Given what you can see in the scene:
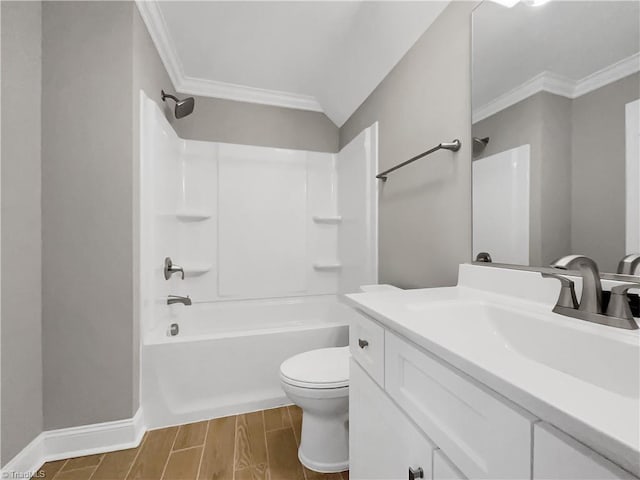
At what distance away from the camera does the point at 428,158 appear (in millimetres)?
1406

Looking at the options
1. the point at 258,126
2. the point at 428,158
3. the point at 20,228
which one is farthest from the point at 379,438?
the point at 258,126

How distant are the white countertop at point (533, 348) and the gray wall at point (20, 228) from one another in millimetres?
1408

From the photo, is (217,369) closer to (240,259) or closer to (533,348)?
(240,259)

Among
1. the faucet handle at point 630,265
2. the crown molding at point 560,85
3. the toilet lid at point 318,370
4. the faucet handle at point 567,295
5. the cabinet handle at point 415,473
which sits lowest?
the toilet lid at point 318,370

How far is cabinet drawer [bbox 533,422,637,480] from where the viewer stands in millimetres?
307

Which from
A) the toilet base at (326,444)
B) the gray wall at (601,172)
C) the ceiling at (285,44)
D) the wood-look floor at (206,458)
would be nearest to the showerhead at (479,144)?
the gray wall at (601,172)

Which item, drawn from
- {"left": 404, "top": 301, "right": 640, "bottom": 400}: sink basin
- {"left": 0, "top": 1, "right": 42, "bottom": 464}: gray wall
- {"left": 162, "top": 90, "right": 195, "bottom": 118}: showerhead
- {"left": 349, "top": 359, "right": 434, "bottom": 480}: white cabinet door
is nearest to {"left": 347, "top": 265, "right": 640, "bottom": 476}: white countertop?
{"left": 404, "top": 301, "right": 640, "bottom": 400}: sink basin

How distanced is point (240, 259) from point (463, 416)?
218 centimetres

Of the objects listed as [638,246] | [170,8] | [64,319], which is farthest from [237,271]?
[638,246]

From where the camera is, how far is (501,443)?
1.40 ft

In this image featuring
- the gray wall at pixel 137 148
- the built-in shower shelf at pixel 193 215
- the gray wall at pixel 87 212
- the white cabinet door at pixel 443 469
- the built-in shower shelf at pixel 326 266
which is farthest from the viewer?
the built-in shower shelf at pixel 326 266

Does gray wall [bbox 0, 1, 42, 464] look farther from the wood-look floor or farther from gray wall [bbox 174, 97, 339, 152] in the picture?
gray wall [bbox 174, 97, 339, 152]

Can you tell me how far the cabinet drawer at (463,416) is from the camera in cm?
40

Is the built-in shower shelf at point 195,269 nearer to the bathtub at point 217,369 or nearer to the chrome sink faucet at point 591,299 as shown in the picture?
the bathtub at point 217,369
